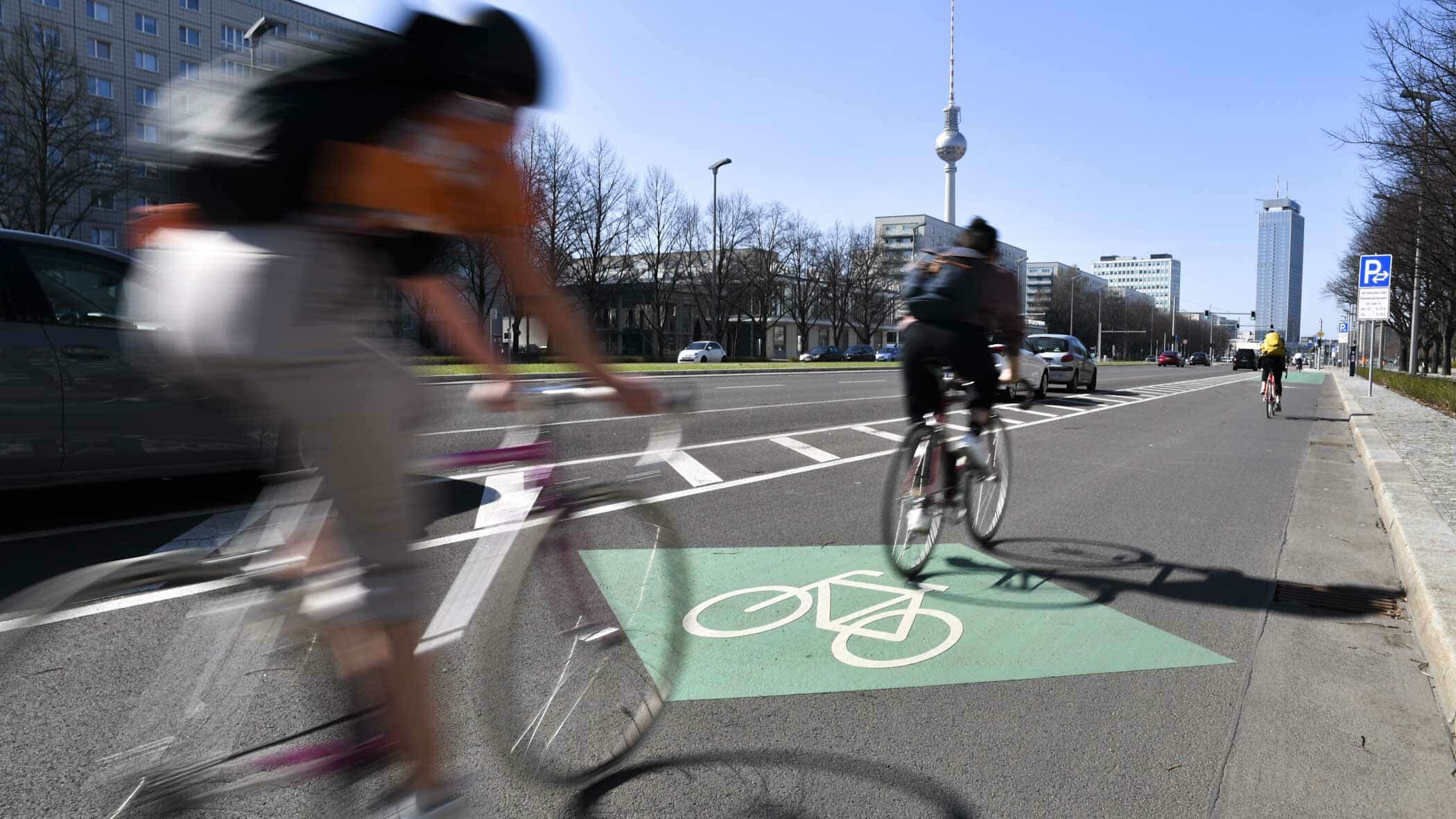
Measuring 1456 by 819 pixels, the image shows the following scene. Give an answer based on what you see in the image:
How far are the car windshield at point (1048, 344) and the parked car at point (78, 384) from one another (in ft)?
70.3

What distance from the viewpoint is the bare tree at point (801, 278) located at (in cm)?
7762

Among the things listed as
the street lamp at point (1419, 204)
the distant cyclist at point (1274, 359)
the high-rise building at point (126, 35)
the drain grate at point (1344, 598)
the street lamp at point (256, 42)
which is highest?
the high-rise building at point (126, 35)

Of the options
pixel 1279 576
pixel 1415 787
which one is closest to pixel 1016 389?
pixel 1279 576

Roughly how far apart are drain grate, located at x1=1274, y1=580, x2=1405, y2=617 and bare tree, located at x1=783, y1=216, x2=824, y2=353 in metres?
72.4

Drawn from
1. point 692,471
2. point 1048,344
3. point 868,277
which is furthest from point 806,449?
point 868,277

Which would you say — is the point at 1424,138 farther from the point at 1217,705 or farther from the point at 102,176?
the point at 102,176

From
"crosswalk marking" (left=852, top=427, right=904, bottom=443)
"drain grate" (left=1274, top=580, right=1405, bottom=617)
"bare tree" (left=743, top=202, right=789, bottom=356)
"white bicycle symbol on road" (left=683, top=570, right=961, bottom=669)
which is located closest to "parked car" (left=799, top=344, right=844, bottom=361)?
"bare tree" (left=743, top=202, right=789, bottom=356)

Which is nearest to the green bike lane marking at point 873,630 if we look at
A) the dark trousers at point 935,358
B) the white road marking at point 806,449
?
the dark trousers at point 935,358

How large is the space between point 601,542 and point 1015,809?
1413 millimetres

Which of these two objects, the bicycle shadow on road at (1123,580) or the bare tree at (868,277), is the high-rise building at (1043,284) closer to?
the bare tree at (868,277)

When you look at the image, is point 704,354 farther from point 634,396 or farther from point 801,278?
point 634,396

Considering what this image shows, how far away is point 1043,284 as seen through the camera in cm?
15700

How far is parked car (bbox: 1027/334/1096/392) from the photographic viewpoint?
23.9 m

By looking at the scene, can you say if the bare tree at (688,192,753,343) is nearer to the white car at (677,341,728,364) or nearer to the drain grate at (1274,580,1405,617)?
the white car at (677,341,728,364)
